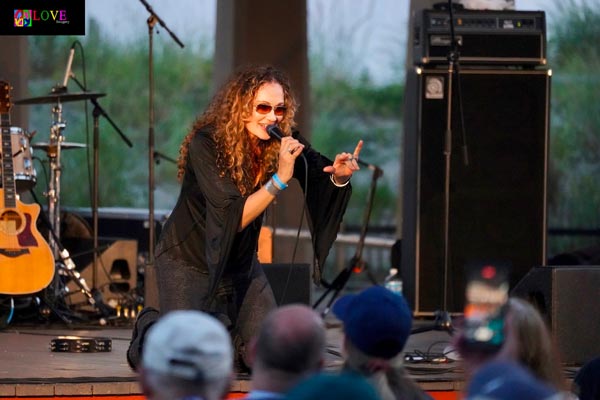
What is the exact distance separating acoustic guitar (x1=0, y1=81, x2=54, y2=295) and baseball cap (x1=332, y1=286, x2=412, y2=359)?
4.72m

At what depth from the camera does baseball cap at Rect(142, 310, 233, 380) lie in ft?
8.70

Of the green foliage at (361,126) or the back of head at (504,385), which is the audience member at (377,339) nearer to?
the back of head at (504,385)

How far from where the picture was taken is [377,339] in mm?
3414

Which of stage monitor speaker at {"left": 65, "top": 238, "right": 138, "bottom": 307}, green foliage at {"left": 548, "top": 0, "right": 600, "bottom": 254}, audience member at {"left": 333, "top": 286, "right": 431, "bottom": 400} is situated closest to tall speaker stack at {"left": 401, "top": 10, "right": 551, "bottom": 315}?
stage monitor speaker at {"left": 65, "top": 238, "right": 138, "bottom": 307}

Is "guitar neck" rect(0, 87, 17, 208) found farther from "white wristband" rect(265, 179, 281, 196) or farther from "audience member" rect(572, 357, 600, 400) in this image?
"audience member" rect(572, 357, 600, 400)

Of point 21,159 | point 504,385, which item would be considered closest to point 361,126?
point 21,159

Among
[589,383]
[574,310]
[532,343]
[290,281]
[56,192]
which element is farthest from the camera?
[56,192]

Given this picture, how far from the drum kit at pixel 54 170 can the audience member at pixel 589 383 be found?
4.60m

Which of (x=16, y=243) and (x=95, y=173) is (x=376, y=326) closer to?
(x=16, y=243)

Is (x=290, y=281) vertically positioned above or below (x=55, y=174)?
below

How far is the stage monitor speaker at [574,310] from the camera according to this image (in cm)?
637

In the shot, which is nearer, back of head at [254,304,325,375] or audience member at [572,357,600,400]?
back of head at [254,304,325,375]

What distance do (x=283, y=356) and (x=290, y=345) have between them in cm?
3

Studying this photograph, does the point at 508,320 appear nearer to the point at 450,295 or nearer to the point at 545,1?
the point at 450,295
